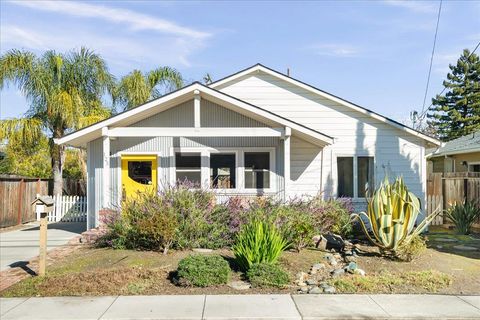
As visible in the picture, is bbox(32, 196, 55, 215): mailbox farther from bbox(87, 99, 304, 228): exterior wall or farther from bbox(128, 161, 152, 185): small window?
bbox(128, 161, 152, 185): small window

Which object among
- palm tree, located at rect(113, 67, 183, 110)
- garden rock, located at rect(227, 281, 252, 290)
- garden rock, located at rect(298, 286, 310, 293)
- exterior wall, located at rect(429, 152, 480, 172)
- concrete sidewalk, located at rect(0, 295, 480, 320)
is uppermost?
palm tree, located at rect(113, 67, 183, 110)

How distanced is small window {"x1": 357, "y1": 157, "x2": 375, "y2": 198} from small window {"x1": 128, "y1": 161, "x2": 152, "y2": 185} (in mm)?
6475

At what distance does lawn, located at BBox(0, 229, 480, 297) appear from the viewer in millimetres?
7684

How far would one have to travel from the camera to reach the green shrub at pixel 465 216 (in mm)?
13953

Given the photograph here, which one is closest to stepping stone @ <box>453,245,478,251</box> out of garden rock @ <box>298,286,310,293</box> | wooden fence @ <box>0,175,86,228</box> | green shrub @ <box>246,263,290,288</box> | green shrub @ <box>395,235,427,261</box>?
green shrub @ <box>395,235,427,261</box>

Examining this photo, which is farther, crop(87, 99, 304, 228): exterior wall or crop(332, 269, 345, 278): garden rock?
crop(87, 99, 304, 228): exterior wall

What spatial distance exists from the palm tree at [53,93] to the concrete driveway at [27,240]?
13.9 feet

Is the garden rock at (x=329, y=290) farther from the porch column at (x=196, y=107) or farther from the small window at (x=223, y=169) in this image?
the small window at (x=223, y=169)

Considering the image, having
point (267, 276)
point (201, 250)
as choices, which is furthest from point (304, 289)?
point (201, 250)

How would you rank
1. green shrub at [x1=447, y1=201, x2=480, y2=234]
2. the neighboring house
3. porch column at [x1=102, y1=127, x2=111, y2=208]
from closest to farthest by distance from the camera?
porch column at [x1=102, y1=127, x2=111, y2=208]
green shrub at [x1=447, y1=201, x2=480, y2=234]
the neighboring house

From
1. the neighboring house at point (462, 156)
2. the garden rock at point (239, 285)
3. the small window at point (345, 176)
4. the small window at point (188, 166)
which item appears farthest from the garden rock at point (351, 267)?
the neighboring house at point (462, 156)

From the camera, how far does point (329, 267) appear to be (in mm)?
9031

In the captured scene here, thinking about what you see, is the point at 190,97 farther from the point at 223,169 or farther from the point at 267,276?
the point at 267,276

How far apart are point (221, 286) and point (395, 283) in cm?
291
